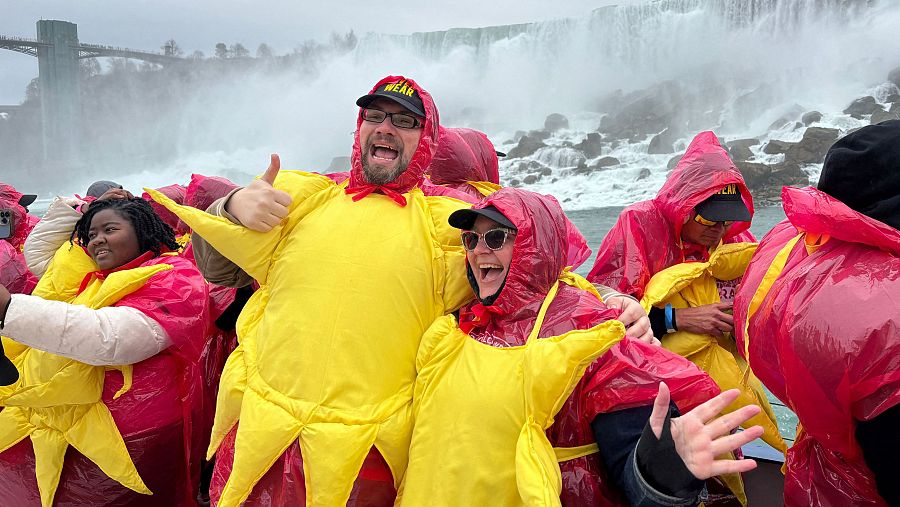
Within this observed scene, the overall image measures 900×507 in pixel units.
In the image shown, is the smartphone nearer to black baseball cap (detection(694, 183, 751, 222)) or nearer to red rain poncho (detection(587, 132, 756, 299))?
red rain poncho (detection(587, 132, 756, 299))

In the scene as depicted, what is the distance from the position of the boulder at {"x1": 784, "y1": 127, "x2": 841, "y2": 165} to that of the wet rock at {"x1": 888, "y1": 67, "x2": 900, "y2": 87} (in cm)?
517

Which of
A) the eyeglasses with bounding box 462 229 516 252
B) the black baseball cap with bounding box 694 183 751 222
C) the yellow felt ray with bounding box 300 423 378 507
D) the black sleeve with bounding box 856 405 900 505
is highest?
the eyeglasses with bounding box 462 229 516 252

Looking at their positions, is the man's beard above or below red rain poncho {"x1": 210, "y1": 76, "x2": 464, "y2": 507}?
above

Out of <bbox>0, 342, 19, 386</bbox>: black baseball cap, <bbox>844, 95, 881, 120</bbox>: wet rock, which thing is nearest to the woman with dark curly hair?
<bbox>0, 342, 19, 386</bbox>: black baseball cap

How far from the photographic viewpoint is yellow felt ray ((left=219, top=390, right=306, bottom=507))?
154 centimetres

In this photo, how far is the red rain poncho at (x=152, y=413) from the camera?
7.11 ft

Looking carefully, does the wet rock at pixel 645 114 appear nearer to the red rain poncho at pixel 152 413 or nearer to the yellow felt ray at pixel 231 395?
the red rain poncho at pixel 152 413

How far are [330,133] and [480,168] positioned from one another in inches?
1254

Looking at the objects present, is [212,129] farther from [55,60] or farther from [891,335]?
[891,335]

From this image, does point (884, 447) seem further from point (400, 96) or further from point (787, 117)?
point (787, 117)

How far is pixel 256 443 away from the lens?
60.9 inches

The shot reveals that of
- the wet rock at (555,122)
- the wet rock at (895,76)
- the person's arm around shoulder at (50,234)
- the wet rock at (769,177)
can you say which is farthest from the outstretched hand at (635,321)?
the wet rock at (555,122)

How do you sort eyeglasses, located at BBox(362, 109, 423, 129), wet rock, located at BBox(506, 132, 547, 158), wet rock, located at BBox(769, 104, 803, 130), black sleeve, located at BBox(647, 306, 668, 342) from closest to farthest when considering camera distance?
eyeglasses, located at BBox(362, 109, 423, 129) → black sleeve, located at BBox(647, 306, 668, 342) → wet rock, located at BBox(769, 104, 803, 130) → wet rock, located at BBox(506, 132, 547, 158)

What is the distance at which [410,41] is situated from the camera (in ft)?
110
